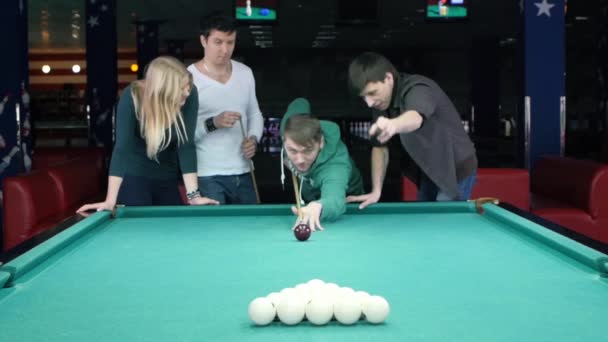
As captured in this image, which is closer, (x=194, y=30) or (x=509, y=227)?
(x=509, y=227)

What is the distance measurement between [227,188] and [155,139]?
71 cm

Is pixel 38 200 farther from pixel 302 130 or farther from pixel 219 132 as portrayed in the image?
pixel 302 130

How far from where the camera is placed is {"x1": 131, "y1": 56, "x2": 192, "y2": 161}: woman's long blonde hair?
3.30 meters

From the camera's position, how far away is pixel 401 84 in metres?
3.36

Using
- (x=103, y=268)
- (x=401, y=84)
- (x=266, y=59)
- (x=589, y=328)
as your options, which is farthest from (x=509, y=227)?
(x=266, y=59)

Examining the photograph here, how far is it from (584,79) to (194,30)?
38.7ft

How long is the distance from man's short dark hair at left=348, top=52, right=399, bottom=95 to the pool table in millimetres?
574

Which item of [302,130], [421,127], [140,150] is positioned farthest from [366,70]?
[140,150]

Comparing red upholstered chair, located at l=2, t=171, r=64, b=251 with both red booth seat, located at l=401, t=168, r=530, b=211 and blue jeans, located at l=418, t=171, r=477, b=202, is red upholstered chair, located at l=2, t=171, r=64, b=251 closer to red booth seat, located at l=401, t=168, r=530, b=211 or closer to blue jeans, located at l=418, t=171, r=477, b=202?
blue jeans, located at l=418, t=171, r=477, b=202

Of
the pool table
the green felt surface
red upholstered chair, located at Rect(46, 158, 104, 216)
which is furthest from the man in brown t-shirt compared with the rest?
red upholstered chair, located at Rect(46, 158, 104, 216)

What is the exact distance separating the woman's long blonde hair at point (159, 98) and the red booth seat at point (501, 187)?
2.54 meters

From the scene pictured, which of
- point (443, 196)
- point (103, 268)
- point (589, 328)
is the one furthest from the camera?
point (443, 196)

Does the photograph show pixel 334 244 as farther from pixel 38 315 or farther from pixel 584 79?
pixel 584 79


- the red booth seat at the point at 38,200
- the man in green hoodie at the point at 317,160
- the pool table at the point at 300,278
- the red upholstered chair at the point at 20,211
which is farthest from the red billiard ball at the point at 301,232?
the red upholstered chair at the point at 20,211
